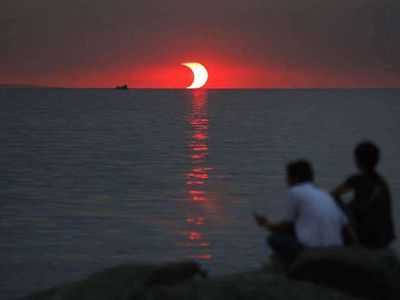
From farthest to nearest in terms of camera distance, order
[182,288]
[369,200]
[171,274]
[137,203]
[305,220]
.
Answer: [137,203], [369,200], [305,220], [171,274], [182,288]

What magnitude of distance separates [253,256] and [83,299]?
6.93 m

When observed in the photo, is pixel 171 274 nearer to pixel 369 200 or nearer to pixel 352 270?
pixel 352 270

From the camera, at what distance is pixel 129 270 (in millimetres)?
9641

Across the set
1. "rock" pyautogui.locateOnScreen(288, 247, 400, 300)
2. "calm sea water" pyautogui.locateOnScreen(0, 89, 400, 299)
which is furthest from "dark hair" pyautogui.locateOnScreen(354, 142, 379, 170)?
"calm sea water" pyautogui.locateOnScreen(0, 89, 400, 299)

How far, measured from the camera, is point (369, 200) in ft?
31.6

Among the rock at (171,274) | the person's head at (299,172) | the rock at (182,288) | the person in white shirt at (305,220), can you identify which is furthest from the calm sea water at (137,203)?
the person's head at (299,172)

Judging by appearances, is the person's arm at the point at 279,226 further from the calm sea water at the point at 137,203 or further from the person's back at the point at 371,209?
the calm sea water at the point at 137,203

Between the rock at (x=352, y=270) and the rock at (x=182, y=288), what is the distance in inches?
6.7

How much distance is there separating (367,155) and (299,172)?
0.75 metres

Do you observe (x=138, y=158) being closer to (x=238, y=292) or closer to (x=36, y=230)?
(x=36, y=230)

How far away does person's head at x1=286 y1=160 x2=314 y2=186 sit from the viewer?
30.8 ft

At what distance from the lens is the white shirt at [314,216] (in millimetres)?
9367

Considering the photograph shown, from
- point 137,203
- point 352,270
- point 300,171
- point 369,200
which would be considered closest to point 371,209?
point 369,200

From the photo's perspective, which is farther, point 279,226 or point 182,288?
point 279,226
